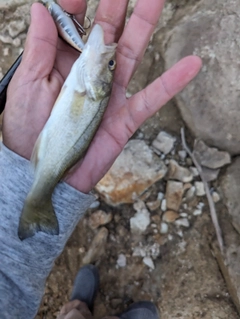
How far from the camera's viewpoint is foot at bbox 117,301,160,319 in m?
3.35

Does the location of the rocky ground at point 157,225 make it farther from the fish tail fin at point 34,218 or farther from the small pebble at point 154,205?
the fish tail fin at point 34,218

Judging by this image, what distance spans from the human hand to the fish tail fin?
0.78ft

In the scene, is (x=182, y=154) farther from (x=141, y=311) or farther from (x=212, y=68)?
(x=141, y=311)

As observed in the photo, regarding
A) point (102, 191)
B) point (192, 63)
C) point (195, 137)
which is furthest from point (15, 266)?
point (195, 137)

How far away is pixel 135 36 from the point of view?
269cm

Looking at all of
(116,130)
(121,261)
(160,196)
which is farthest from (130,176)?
(116,130)

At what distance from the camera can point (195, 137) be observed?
3.55 metres

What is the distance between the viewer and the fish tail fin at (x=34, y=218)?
242 centimetres

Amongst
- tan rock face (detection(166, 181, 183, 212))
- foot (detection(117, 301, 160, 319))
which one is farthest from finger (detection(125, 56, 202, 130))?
foot (detection(117, 301, 160, 319))

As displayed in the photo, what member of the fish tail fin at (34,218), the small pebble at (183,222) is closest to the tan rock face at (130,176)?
the small pebble at (183,222)

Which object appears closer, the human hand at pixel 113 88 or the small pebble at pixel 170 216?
the human hand at pixel 113 88

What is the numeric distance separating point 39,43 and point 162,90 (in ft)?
2.45

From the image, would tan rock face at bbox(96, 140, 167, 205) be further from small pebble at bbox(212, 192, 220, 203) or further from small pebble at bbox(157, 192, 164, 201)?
small pebble at bbox(212, 192, 220, 203)

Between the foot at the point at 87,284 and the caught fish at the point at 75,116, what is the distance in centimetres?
110
